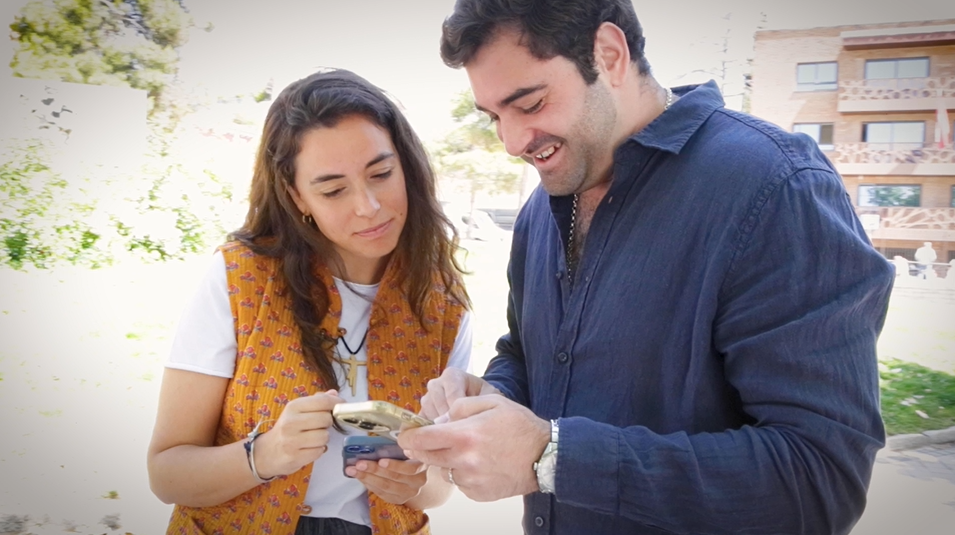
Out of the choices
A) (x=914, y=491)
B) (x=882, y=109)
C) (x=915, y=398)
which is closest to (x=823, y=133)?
(x=882, y=109)

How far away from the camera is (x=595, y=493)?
126cm

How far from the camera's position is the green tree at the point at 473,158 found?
3812 millimetres

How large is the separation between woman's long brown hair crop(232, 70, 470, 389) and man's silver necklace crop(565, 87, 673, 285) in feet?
1.91

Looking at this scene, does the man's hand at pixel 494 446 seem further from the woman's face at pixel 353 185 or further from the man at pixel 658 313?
the woman's face at pixel 353 185

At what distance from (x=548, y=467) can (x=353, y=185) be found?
1.03 meters

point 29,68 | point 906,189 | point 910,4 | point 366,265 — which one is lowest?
point 366,265

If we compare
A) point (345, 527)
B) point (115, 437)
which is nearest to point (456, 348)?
point (345, 527)

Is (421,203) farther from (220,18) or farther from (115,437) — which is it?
(115,437)

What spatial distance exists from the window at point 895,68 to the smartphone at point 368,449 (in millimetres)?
2704

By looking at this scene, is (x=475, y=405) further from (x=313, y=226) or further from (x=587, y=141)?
(x=313, y=226)

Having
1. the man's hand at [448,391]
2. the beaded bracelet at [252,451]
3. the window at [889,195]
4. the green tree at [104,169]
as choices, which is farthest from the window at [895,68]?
the green tree at [104,169]

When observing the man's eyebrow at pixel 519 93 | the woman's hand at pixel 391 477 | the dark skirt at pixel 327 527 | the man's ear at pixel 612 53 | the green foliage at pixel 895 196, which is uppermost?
the green foliage at pixel 895 196

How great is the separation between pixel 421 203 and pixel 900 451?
2530 mm

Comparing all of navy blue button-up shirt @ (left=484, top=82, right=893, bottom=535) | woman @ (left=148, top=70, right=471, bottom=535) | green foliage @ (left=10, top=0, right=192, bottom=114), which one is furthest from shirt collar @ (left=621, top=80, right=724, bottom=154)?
green foliage @ (left=10, top=0, right=192, bottom=114)
